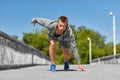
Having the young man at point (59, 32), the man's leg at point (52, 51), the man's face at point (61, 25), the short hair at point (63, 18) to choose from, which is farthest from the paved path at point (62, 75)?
the short hair at point (63, 18)

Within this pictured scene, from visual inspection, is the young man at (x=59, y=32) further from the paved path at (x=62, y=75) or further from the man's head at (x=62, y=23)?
the paved path at (x=62, y=75)

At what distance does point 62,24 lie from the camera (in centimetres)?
889

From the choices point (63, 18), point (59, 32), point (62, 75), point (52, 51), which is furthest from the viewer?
point (52, 51)

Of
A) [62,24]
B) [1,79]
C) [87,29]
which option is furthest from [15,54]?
[87,29]

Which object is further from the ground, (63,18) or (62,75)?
(63,18)

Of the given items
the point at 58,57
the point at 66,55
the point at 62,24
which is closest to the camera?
the point at 62,24

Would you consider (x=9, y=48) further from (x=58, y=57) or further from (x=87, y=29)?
(x=87, y=29)

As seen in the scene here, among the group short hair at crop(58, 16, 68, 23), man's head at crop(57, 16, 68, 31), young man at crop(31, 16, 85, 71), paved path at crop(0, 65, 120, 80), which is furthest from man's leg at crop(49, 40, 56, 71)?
short hair at crop(58, 16, 68, 23)

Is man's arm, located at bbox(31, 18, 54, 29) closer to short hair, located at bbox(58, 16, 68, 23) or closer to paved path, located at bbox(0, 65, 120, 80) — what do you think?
short hair, located at bbox(58, 16, 68, 23)

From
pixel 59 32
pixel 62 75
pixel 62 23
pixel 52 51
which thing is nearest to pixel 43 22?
pixel 59 32

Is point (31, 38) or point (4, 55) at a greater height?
point (31, 38)

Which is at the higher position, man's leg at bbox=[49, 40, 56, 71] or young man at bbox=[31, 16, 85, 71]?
young man at bbox=[31, 16, 85, 71]

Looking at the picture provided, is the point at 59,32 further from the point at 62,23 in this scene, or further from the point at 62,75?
the point at 62,75

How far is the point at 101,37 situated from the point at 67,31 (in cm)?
9088
